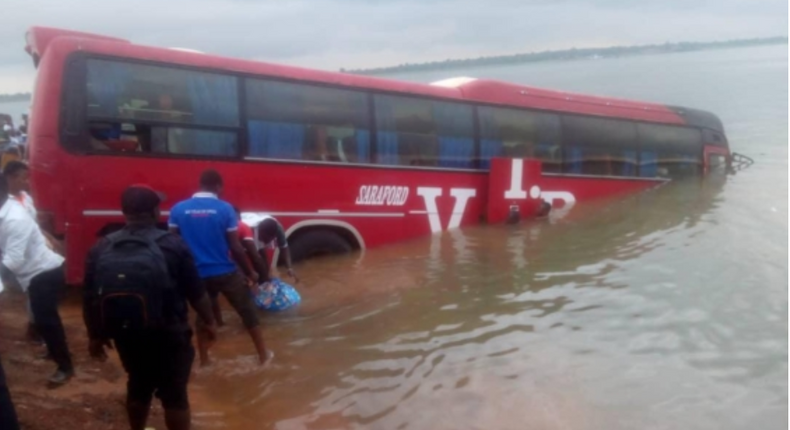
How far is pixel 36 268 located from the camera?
17.2 ft

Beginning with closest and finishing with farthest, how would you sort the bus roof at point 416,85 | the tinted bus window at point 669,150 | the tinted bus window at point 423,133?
the bus roof at point 416,85
the tinted bus window at point 423,133
the tinted bus window at point 669,150

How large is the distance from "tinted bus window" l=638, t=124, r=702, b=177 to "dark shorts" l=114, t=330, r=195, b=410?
1112cm

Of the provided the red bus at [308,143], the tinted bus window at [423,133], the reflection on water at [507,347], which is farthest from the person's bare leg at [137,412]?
the tinted bus window at [423,133]

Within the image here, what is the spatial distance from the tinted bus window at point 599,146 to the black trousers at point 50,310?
8.85m

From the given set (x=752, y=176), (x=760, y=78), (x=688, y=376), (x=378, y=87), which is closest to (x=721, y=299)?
(x=688, y=376)

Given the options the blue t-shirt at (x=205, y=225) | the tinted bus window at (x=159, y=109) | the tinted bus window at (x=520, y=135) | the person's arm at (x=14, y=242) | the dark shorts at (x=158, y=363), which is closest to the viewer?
the dark shorts at (x=158, y=363)

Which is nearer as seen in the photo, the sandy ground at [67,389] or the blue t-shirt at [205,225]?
the sandy ground at [67,389]

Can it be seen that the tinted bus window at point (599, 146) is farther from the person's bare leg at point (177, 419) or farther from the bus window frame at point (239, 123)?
the person's bare leg at point (177, 419)

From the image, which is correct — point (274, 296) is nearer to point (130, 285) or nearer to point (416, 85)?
point (130, 285)

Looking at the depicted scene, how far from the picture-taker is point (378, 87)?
398 inches

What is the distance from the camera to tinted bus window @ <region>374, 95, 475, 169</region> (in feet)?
33.2

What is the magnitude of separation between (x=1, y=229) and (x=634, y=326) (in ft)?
17.8

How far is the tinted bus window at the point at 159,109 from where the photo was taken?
783cm

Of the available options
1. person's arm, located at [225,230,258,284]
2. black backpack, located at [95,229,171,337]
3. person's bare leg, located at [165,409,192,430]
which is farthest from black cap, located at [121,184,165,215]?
person's arm, located at [225,230,258,284]
